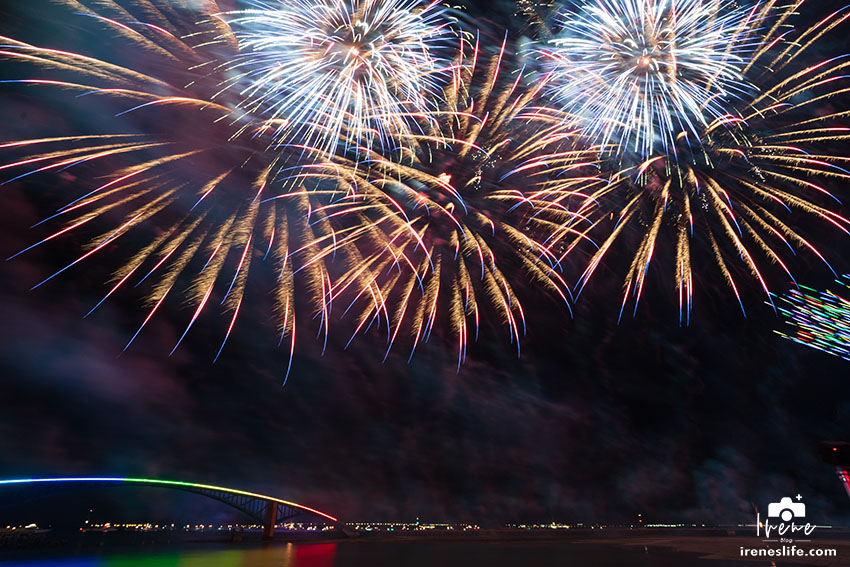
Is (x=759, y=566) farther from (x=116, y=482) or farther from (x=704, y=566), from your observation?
(x=116, y=482)

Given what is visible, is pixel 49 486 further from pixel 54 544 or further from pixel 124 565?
pixel 54 544

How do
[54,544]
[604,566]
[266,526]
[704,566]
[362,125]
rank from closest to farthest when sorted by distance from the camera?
[362,125]
[704,566]
[604,566]
[54,544]
[266,526]

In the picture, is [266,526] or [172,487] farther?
[266,526]

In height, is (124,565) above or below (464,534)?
above

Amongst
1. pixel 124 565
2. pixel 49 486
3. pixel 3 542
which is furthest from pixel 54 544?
pixel 124 565

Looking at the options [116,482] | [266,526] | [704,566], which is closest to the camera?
[704,566]

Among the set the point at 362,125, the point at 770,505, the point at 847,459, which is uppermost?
the point at 362,125

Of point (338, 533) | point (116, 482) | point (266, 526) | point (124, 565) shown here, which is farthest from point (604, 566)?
point (338, 533)
